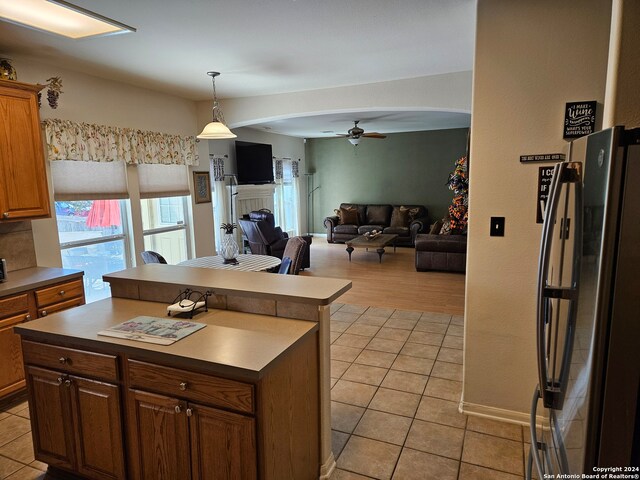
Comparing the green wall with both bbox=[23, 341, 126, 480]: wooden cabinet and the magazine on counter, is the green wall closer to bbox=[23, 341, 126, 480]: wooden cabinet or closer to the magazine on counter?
the magazine on counter

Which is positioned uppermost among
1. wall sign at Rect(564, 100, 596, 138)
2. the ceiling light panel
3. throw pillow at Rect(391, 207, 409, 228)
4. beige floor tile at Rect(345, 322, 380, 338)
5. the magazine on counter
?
the ceiling light panel

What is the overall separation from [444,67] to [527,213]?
2436mm

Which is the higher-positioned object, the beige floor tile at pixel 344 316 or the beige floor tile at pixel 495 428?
the beige floor tile at pixel 344 316

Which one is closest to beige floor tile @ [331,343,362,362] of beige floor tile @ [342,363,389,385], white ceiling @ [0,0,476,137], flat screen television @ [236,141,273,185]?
beige floor tile @ [342,363,389,385]

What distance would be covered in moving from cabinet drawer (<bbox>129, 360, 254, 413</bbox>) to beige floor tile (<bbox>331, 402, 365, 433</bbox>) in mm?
1215

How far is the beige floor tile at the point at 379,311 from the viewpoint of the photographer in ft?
15.4

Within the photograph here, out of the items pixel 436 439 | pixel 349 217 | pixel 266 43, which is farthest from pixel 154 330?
pixel 349 217

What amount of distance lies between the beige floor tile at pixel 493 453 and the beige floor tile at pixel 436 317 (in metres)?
2.02

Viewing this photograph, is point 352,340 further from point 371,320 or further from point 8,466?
point 8,466

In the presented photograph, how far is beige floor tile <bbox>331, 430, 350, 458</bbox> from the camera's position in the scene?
231 cm

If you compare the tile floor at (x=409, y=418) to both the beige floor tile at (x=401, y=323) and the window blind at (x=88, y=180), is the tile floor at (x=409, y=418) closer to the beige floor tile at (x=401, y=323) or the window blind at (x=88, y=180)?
the beige floor tile at (x=401, y=323)

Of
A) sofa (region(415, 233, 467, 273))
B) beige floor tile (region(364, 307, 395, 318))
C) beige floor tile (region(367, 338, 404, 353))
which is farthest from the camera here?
sofa (region(415, 233, 467, 273))

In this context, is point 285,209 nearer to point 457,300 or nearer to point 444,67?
point 457,300

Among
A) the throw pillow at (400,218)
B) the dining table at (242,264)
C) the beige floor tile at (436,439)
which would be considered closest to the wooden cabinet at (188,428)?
the beige floor tile at (436,439)
